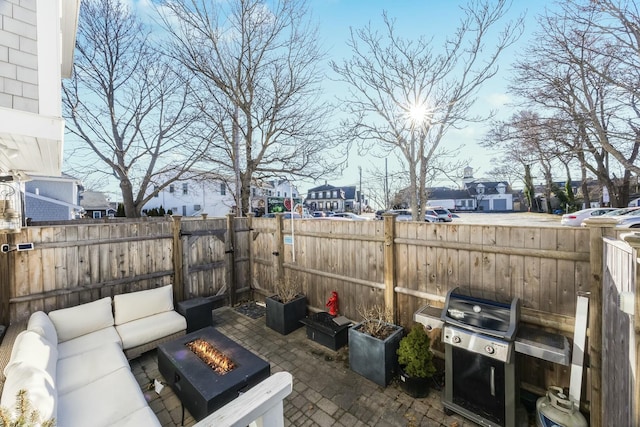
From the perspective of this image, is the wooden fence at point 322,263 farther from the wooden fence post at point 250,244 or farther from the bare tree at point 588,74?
the bare tree at point 588,74

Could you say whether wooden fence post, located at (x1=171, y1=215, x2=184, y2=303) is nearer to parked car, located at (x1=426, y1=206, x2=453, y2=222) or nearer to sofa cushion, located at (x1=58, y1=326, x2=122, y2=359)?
sofa cushion, located at (x1=58, y1=326, x2=122, y2=359)

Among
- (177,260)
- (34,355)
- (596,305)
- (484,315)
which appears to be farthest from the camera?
(177,260)

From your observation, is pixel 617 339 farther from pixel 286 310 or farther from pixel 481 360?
pixel 286 310

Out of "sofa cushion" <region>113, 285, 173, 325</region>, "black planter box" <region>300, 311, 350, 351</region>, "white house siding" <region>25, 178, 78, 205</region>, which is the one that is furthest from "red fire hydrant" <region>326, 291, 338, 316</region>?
"white house siding" <region>25, 178, 78, 205</region>

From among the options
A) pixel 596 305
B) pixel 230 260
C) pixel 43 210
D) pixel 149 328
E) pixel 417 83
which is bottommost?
pixel 149 328

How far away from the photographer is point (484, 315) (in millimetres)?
2963

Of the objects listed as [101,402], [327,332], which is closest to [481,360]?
[327,332]

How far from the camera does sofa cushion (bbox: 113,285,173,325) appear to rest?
4.59m

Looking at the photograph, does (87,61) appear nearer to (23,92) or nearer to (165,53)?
(165,53)

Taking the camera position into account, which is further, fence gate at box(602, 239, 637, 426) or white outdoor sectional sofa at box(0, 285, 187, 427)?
white outdoor sectional sofa at box(0, 285, 187, 427)

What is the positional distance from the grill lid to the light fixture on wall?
622 cm

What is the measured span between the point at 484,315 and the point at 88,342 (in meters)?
5.42

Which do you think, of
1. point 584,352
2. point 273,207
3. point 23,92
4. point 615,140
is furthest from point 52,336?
point 615,140

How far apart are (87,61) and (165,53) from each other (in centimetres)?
310
